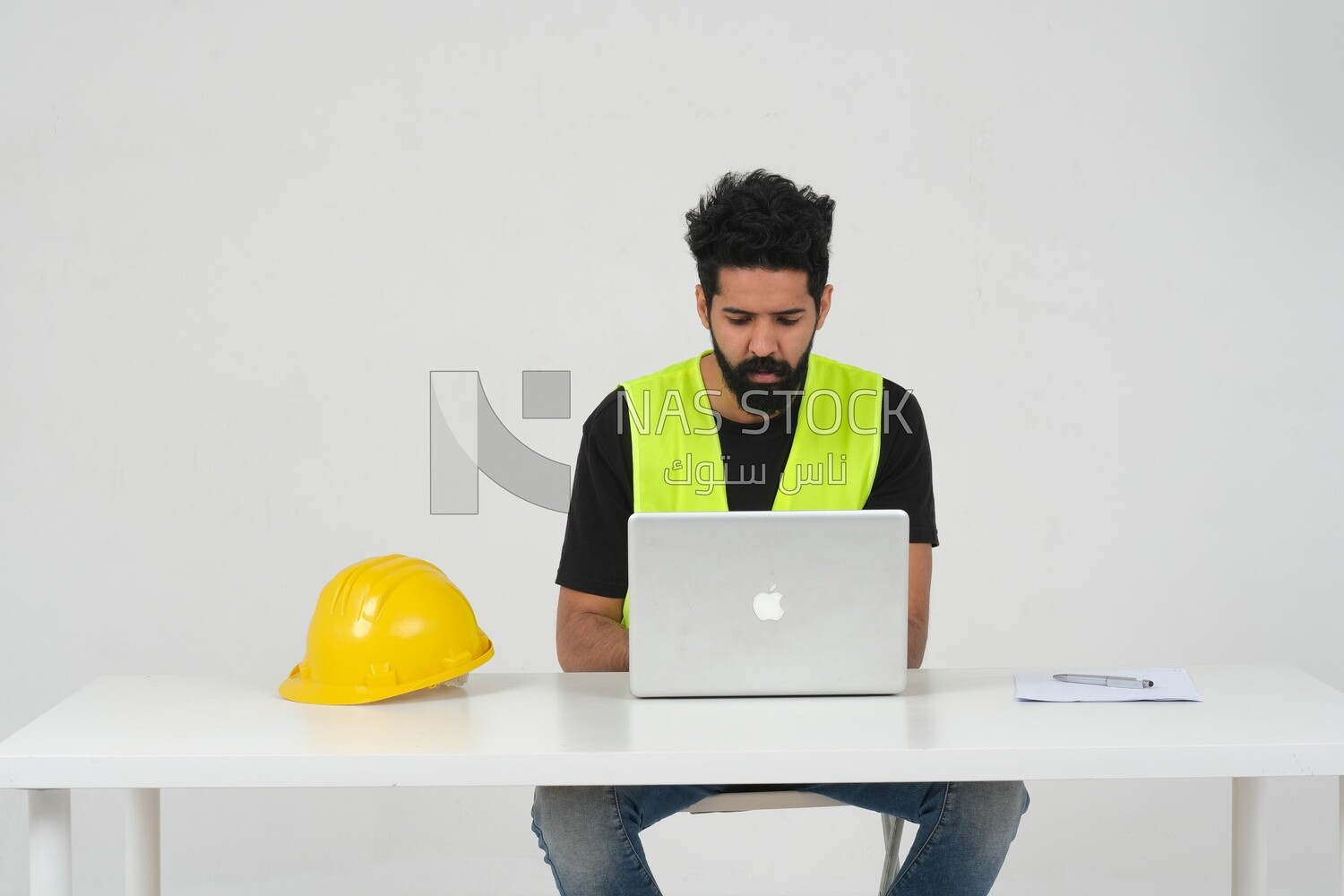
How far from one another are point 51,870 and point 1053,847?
2.62 m

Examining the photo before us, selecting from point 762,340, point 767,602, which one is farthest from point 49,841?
point 762,340

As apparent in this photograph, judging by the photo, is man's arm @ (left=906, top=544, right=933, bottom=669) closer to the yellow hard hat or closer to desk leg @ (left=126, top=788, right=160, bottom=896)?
the yellow hard hat

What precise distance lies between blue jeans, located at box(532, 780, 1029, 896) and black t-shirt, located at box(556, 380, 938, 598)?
48 cm

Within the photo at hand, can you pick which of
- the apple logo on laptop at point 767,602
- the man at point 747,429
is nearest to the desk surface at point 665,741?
the apple logo on laptop at point 767,602

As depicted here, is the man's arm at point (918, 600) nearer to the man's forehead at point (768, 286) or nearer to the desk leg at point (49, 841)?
the man's forehead at point (768, 286)

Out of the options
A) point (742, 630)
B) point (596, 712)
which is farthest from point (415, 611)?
point (742, 630)

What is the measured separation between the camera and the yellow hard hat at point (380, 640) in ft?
5.87

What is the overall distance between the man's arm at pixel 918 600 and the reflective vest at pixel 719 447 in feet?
0.46

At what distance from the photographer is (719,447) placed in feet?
7.84

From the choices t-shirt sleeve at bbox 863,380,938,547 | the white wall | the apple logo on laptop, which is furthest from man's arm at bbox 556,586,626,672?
the white wall

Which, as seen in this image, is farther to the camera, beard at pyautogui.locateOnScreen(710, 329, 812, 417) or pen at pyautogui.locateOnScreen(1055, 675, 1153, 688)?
beard at pyautogui.locateOnScreen(710, 329, 812, 417)

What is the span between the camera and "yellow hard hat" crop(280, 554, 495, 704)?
179 centimetres

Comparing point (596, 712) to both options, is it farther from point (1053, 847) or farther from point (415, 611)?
point (1053, 847)

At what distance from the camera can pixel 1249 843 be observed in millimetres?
1994
